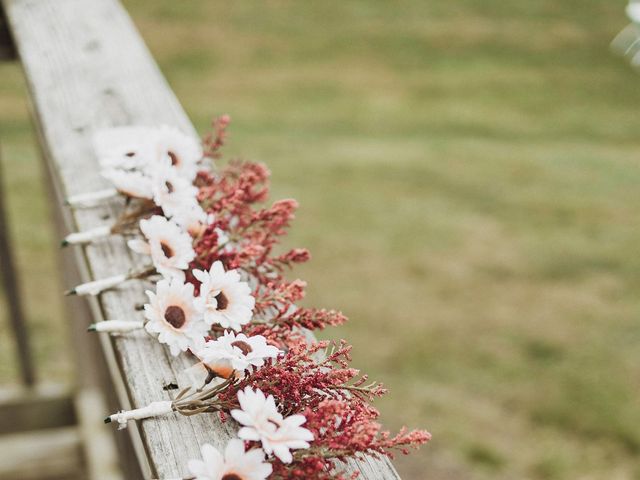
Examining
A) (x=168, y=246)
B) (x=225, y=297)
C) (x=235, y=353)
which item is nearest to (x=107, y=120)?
(x=168, y=246)

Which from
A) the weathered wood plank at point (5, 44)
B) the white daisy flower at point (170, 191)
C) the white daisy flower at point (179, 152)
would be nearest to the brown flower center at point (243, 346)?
the white daisy flower at point (170, 191)

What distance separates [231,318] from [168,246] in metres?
0.15

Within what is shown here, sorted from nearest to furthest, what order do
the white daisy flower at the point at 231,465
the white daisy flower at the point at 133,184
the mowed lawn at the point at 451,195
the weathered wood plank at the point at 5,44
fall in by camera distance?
1. the white daisy flower at the point at 231,465
2. the white daisy flower at the point at 133,184
3. the weathered wood plank at the point at 5,44
4. the mowed lawn at the point at 451,195

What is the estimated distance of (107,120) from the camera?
1.33m

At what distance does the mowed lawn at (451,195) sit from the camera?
10.8ft

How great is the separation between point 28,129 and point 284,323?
527 cm

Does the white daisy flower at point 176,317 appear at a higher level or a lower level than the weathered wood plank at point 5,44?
lower

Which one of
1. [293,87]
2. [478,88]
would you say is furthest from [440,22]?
[293,87]

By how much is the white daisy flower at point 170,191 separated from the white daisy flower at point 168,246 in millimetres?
55

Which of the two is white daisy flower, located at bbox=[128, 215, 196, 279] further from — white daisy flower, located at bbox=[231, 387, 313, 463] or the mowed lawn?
the mowed lawn

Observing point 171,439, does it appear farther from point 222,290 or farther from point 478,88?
point 478,88

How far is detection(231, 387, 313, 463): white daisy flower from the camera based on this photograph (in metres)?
0.69

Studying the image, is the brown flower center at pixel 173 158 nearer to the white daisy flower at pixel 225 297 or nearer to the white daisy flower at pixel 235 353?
the white daisy flower at pixel 225 297

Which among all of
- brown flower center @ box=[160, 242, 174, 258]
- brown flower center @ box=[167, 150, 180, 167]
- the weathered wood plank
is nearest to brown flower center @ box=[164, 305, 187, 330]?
brown flower center @ box=[160, 242, 174, 258]
